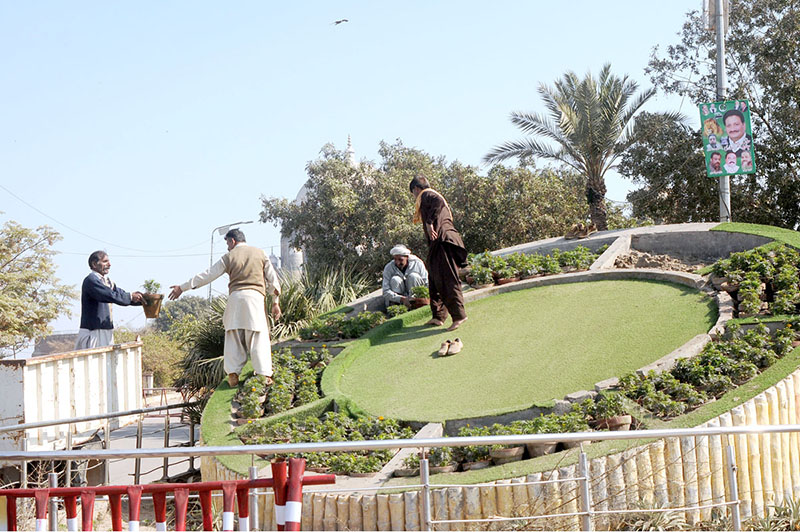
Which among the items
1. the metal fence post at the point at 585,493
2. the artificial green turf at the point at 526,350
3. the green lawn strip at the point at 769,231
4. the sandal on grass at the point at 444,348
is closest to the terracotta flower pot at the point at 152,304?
the artificial green turf at the point at 526,350

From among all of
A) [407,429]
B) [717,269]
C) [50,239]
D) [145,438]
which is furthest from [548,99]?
[50,239]

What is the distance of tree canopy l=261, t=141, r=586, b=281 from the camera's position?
2125 centimetres

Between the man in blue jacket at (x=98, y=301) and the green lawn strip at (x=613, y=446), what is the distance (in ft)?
17.4

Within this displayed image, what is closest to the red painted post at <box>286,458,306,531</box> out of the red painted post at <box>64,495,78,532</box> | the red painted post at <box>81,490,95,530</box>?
the red painted post at <box>81,490,95,530</box>

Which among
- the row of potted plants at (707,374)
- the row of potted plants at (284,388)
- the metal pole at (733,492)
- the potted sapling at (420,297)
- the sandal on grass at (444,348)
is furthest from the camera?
the potted sapling at (420,297)

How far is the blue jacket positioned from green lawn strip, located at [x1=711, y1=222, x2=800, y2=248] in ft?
28.4

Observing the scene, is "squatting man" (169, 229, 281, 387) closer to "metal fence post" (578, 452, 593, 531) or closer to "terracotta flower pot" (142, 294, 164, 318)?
"terracotta flower pot" (142, 294, 164, 318)

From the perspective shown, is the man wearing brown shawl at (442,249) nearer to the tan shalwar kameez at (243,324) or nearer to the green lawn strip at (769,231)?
the tan shalwar kameez at (243,324)

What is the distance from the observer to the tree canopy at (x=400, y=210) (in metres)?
21.2

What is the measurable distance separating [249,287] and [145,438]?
1982cm

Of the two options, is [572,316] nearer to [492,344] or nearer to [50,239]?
[492,344]

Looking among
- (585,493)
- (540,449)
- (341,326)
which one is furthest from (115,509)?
(341,326)

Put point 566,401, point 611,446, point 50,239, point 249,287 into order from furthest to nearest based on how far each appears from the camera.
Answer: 1. point 50,239
2. point 249,287
3. point 566,401
4. point 611,446

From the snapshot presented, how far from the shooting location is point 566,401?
7773 mm
